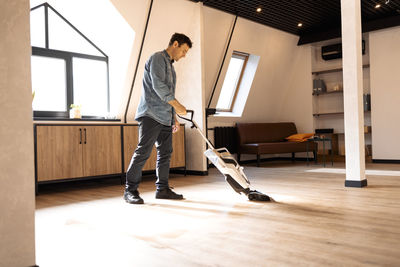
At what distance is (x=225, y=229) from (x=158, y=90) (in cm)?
146

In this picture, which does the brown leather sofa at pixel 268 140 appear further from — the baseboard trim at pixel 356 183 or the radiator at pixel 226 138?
the baseboard trim at pixel 356 183

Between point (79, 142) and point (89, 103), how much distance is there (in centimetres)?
115

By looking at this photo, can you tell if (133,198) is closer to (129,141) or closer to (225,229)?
(225,229)

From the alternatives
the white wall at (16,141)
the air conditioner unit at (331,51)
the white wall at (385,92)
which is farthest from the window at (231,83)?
the white wall at (16,141)

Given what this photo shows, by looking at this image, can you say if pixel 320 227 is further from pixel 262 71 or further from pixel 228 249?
pixel 262 71

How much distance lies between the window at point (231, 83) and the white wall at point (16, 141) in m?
6.40

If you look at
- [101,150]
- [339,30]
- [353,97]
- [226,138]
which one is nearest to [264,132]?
[226,138]

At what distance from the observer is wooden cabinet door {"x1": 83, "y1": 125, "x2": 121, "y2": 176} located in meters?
4.83

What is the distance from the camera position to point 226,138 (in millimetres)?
7543

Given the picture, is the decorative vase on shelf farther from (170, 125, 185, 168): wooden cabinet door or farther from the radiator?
the radiator

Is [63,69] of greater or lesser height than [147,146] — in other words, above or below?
above

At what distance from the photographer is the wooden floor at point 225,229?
1.88 meters

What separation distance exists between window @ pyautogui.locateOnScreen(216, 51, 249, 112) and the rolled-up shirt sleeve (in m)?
4.51

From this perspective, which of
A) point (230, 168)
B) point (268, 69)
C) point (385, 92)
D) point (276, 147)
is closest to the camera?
point (230, 168)
